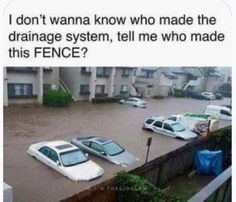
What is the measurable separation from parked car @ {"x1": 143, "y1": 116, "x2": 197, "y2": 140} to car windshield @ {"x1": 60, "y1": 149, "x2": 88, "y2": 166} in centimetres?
379

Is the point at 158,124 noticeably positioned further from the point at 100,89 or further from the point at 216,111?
the point at 100,89

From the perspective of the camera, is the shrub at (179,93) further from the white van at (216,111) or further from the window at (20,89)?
the window at (20,89)

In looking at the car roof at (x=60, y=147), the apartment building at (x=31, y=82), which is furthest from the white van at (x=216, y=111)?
the apartment building at (x=31, y=82)

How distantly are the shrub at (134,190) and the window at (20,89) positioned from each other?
4423mm

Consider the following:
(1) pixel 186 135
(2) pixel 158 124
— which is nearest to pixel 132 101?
(2) pixel 158 124

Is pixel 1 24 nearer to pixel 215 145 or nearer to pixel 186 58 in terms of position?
pixel 186 58

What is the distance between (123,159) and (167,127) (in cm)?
301

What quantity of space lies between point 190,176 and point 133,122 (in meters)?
3.36

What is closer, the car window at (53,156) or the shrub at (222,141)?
the car window at (53,156)

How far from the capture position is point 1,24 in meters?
1.66

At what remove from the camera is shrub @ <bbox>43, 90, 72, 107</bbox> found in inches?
297

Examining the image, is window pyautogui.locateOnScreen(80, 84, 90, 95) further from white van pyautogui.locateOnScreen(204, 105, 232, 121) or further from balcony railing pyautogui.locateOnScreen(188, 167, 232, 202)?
balcony railing pyautogui.locateOnScreen(188, 167, 232, 202)

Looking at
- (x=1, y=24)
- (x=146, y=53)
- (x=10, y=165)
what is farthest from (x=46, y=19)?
(x=10, y=165)

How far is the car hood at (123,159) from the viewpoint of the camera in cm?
550
